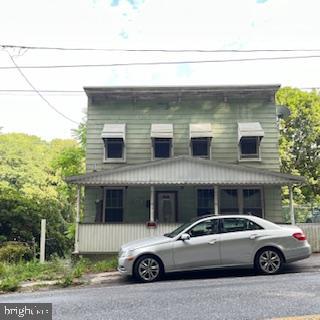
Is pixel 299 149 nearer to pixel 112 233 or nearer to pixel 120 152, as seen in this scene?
pixel 120 152

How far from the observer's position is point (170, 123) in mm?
16750

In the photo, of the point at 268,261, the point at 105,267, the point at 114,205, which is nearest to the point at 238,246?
the point at 268,261

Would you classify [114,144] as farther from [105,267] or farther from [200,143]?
[105,267]

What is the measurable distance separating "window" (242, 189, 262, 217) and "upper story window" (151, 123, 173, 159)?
3873mm

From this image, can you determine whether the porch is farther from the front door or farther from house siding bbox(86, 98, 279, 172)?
house siding bbox(86, 98, 279, 172)

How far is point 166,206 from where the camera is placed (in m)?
15.5

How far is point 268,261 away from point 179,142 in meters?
8.51

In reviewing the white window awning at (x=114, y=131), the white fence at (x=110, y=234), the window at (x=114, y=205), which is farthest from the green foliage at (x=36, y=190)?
the white fence at (x=110, y=234)

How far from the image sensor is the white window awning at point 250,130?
15867 millimetres

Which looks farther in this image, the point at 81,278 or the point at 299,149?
the point at 299,149

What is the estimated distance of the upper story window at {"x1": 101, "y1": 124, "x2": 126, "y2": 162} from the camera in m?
16.1

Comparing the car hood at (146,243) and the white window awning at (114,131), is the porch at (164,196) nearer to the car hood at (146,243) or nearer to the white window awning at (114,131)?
the white window awning at (114,131)

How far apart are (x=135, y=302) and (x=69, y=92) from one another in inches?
494

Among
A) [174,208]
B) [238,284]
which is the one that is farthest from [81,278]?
[174,208]
